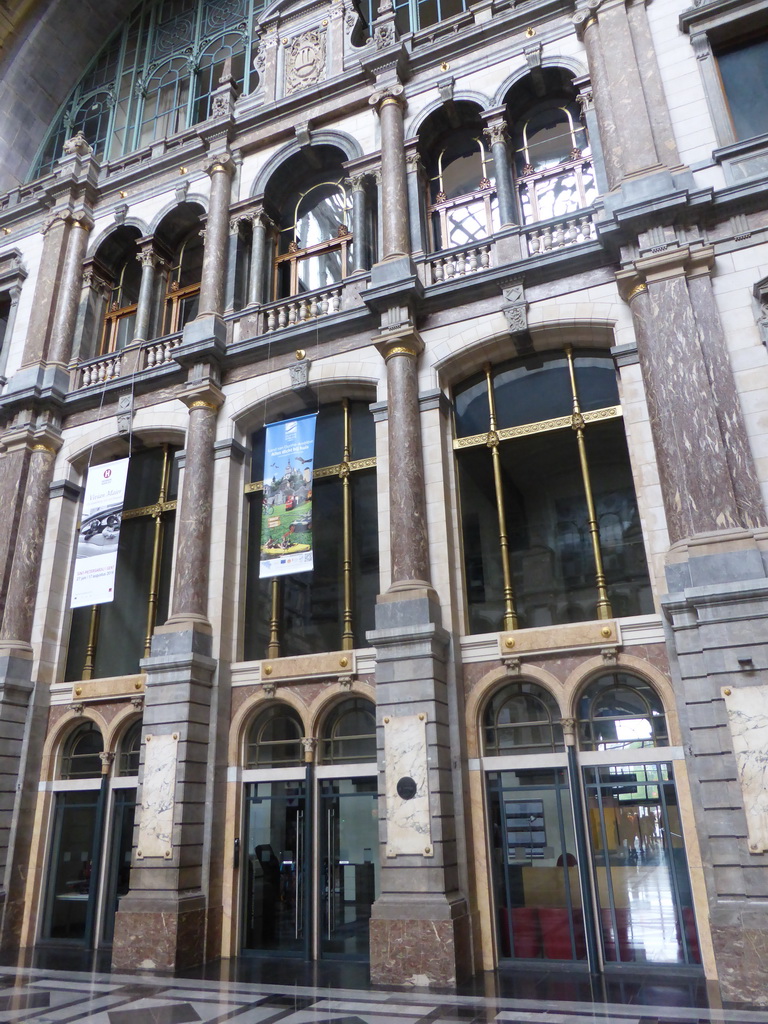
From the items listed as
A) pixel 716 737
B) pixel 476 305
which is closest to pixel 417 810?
pixel 716 737

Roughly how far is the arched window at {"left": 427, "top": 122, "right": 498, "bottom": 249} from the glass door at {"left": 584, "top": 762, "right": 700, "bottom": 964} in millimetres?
10566

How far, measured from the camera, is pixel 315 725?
539 inches

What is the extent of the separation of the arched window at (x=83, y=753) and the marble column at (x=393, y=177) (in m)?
11.2

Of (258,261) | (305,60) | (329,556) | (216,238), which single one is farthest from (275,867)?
(305,60)

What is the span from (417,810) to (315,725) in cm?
282

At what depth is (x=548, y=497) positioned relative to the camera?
44.7 ft

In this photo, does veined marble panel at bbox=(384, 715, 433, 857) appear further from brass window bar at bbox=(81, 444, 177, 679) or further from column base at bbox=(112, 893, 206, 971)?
brass window bar at bbox=(81, 444, 177, 679)

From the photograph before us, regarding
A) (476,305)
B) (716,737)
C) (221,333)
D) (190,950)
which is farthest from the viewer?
(221,333)

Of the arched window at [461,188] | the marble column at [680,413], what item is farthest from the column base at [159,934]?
the arched window at [461,188]

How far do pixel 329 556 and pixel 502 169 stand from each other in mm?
8443

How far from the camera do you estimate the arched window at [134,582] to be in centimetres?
1644

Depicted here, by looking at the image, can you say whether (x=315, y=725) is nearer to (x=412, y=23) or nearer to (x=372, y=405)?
(x=372, y=405)

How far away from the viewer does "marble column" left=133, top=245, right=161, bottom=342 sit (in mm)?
18859

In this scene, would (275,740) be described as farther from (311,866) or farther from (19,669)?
(19,669)
